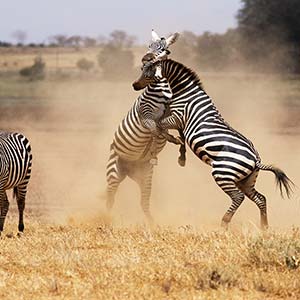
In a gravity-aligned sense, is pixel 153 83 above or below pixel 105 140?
above

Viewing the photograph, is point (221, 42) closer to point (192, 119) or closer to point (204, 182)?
point (204, 182)

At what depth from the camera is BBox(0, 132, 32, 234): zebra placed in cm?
1215

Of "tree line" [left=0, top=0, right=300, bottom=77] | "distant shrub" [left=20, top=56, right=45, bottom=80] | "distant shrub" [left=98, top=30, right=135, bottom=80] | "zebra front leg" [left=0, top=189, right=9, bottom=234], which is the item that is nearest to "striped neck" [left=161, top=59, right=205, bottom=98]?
"zebra front leg" [left=0, top=189, right=9, bottom=234]

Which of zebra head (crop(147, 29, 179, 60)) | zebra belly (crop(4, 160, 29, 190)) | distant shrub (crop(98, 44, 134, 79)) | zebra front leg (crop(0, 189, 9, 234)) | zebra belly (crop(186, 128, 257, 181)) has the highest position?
zebra head (crop(147, 29, 179, 60))

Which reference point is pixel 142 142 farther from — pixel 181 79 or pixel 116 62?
pixel 116 62

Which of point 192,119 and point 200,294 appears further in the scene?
point 192,119

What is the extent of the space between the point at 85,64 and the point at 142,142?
4346 cm

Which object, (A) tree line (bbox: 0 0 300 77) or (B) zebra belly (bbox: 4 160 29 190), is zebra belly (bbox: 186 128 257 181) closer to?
(B) zebra belly (bbox: 4 160 29 190)

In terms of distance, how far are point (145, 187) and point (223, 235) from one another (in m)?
3.49

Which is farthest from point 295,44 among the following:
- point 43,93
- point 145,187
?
point 145,187

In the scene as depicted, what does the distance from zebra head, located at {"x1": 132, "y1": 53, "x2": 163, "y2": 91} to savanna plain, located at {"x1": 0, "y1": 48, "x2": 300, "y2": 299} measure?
1.85 m

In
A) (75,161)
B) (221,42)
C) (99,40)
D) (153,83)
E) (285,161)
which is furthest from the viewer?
(99,40)

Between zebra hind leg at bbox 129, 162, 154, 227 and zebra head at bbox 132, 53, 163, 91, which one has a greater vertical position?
zebra head at bbox 132, 53, 163, 91

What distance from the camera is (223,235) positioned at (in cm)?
1055
